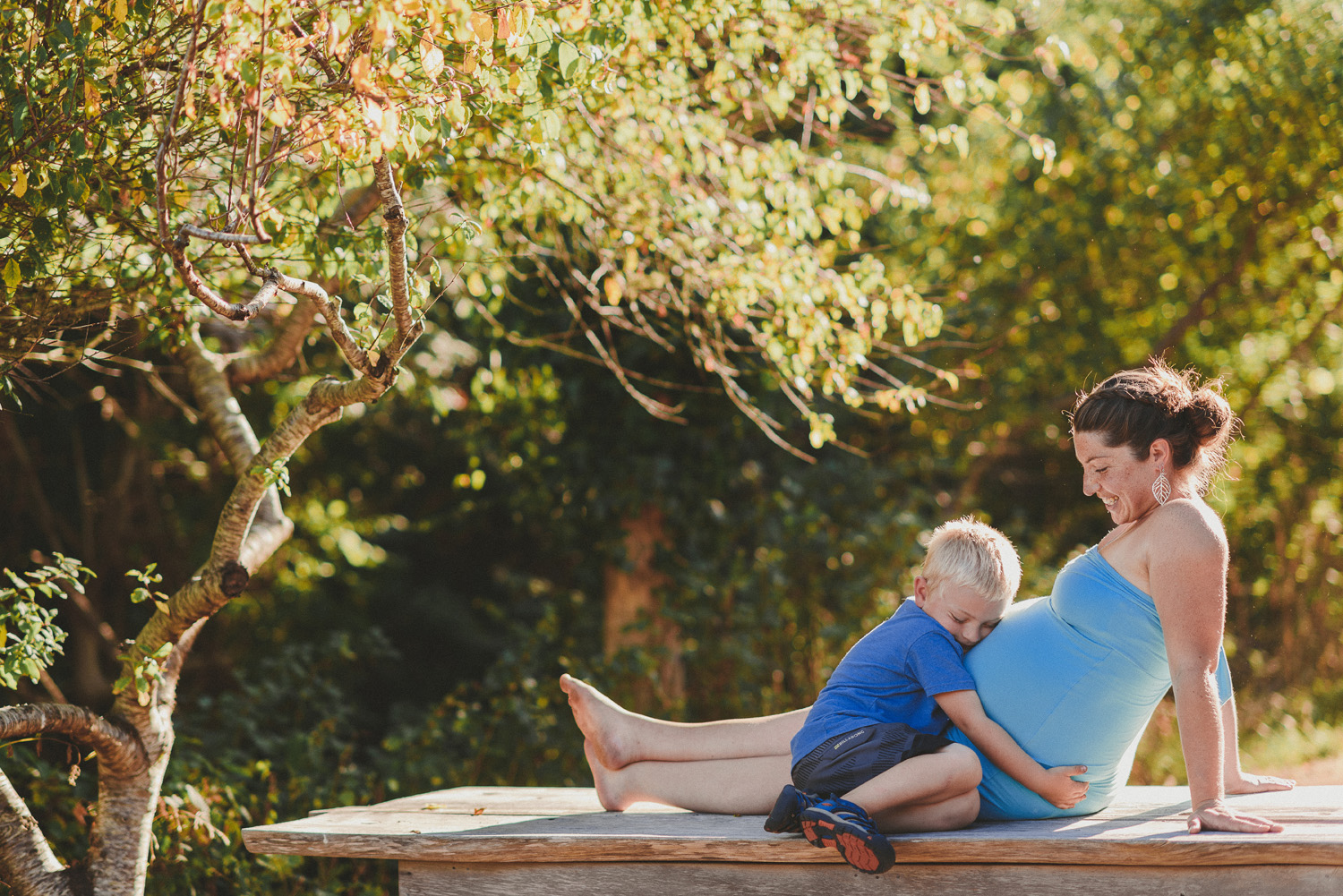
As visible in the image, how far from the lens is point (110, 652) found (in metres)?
6.83

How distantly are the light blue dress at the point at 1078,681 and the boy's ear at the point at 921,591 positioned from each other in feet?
0.64

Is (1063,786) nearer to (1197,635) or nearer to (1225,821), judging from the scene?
(1225,821)

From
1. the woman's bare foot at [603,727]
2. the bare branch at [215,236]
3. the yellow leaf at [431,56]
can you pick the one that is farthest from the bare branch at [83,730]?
the yellow leaf at [431,56]

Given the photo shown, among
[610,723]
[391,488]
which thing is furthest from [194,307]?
[391,488]

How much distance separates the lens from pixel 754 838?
2340mm

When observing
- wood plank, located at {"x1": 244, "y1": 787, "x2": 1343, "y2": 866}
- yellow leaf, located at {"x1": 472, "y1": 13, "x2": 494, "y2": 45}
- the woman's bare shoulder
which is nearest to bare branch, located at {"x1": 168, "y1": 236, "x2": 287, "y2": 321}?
yellow leaf, located at {"x1": 472, "y1": 13, "x2": 494, "y2": 45}

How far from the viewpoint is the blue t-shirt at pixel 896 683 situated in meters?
2.41

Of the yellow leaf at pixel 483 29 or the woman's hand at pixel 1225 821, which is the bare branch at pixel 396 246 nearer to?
the yellow leaf at pixel 483 29

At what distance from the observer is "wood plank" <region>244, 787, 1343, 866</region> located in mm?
2043

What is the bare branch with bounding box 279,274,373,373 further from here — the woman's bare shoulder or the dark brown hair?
the woman's bare shoulder

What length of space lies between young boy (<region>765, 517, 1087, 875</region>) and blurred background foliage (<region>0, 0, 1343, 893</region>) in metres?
2.25

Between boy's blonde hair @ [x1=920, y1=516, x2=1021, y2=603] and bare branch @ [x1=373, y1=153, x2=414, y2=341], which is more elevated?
bare branch @ [x1=373, y1=153, x2=414, y2=341]

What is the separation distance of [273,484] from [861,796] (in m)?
1.78

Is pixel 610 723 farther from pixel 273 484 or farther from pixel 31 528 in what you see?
pixel 31 528
